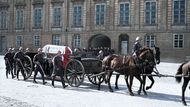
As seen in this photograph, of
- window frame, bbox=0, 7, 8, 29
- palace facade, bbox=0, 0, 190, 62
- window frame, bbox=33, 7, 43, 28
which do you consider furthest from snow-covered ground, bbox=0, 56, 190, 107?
window frame, bbox=0, 7, 8, 29

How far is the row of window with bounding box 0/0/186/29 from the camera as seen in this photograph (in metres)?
34.5

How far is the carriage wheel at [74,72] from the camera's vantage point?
14805 mm

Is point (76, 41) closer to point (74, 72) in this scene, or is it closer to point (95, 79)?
point (95, 79)

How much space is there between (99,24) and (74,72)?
2430 centimetres

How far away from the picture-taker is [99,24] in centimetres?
3875

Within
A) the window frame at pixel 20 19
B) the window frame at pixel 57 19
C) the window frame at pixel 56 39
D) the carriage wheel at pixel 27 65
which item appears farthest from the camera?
the window frame at pixel 20 19

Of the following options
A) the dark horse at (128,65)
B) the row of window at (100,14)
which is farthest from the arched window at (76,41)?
the dark horse at (128,65)

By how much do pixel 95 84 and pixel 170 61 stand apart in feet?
67.1

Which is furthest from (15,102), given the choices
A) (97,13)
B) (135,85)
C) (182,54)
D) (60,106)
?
(97,13)

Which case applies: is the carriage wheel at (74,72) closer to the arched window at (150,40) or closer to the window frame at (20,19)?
the arched window at (150,40)

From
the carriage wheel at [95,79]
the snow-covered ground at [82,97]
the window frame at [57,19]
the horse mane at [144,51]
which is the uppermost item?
the window frame at [57,19]

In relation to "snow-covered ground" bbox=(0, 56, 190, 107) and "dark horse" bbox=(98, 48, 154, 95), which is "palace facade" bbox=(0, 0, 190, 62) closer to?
"snow-covered ground" bbox=(0, 56, 190, 107)

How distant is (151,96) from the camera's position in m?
12.7

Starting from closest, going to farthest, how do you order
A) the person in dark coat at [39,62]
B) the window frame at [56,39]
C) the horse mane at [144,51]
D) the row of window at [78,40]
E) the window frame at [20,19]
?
the horse mane at [144,51]
the person in dark coat at [39,62]
the row of window at [78,40]
the window frame at [56,39]
the window frame at [20,19]
